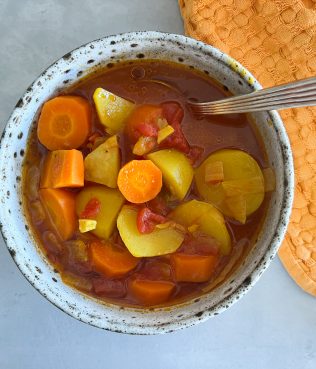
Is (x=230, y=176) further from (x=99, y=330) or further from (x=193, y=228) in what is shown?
(x=99, y=330)

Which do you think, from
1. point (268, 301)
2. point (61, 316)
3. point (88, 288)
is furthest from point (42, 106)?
point (268, 301)

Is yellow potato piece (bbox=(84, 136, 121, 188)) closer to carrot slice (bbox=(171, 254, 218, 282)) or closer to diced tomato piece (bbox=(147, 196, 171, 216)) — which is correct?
diced tomato piece (bbox=(147, 196, 171, 216))

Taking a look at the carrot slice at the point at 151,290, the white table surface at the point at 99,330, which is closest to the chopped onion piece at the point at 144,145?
the carrot slice at the point at 151,290

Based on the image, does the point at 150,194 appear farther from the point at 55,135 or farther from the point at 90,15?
the point at 90,15

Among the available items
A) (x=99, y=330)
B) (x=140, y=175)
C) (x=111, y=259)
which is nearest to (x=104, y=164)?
(x=140, y=175)

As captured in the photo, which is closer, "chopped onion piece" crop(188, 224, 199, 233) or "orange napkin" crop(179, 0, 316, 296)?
"chopped onion piece" crop(188, 224, 199, 233)

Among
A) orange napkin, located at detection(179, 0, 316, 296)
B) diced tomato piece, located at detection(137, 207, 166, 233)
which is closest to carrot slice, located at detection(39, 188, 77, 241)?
diced tomato piece, located at detection(137, 207, 166, 233)
